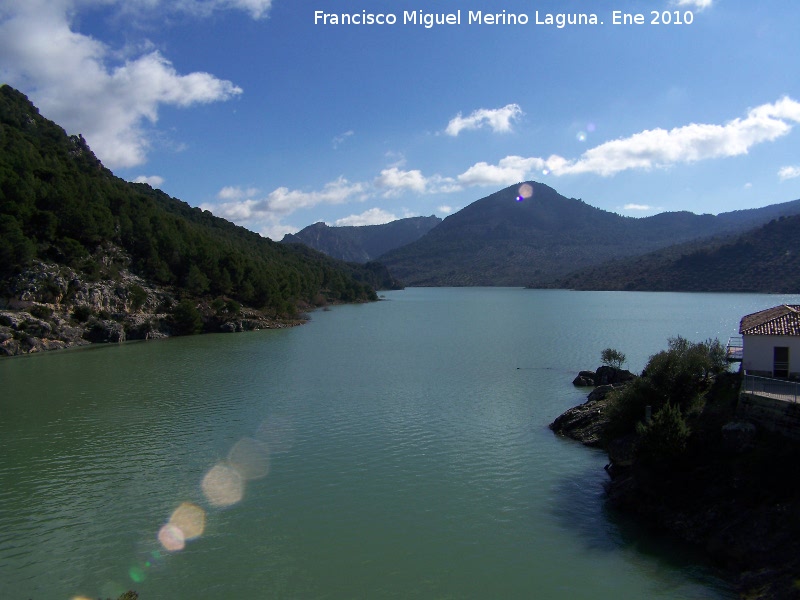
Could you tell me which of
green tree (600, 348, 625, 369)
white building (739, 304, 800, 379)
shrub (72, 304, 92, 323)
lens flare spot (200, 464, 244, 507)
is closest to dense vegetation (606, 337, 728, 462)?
white building (739, 304, 800, 379)

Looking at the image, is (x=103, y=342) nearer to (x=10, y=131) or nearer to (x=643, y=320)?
(x=10, y=131)

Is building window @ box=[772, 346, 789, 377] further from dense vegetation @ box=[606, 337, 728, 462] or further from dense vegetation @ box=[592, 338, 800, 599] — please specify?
dense vegetation @ box=[606, 337, 728, 462]

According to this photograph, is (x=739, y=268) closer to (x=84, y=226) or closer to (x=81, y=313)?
(x=84, y=226)

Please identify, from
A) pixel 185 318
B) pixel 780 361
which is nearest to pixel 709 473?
pixel 780 361

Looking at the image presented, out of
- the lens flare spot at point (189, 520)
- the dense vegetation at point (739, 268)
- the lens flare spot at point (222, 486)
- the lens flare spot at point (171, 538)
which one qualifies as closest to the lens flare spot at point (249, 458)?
the lens flare spot at point (222, 486)

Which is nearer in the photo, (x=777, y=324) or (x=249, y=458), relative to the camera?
(x=777, y=324)
